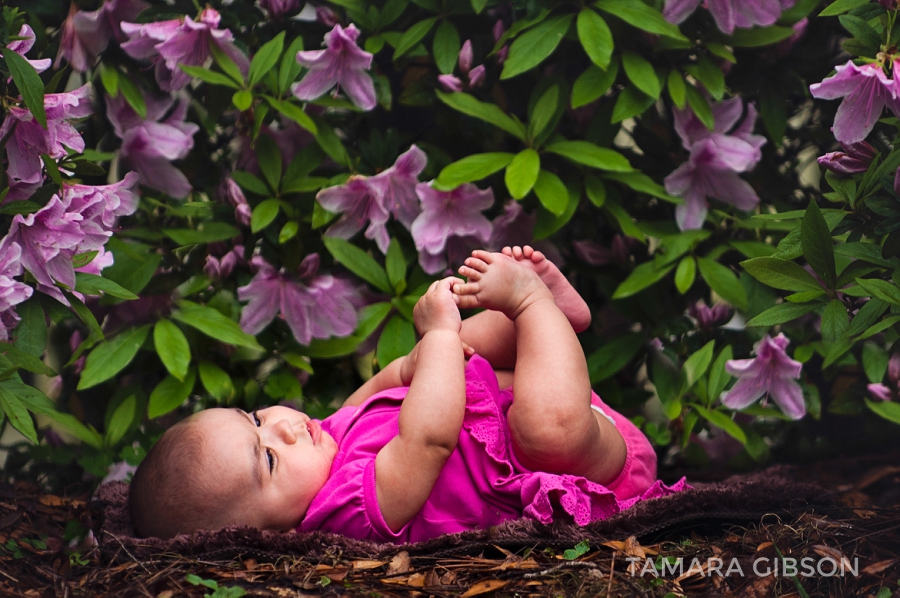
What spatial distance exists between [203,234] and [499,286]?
0.85 m

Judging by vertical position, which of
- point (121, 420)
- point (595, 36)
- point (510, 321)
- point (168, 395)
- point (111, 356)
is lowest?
point (121, 420)

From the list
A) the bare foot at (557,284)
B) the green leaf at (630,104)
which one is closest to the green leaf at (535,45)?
the green leaf at (630,104)

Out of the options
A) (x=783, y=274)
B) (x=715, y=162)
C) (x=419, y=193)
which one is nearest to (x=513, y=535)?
(x=783, y=274)

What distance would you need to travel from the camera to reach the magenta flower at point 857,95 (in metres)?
1.41

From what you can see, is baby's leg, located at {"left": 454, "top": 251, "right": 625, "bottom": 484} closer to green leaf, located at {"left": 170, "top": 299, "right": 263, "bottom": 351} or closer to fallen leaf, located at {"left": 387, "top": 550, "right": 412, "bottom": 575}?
fallen leaf, located at {"left": 387, "top": 550, "right": 412, "bottom": 575}

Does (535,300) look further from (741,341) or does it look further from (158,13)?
(158,13)

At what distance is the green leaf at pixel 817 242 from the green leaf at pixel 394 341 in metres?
0.96

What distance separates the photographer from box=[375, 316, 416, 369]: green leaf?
197 centimetres

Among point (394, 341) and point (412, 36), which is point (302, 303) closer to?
point (394, 341)

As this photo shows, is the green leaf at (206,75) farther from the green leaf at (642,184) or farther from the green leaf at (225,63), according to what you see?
the green leaf at (642,184)

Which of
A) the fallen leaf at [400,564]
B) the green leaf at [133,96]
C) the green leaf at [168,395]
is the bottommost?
the green leaf at [168,395]

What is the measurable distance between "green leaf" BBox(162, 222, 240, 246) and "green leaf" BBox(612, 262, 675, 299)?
98cm

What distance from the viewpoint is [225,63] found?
6.17ft

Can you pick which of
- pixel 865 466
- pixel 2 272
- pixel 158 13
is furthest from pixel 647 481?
pixel 158 13
